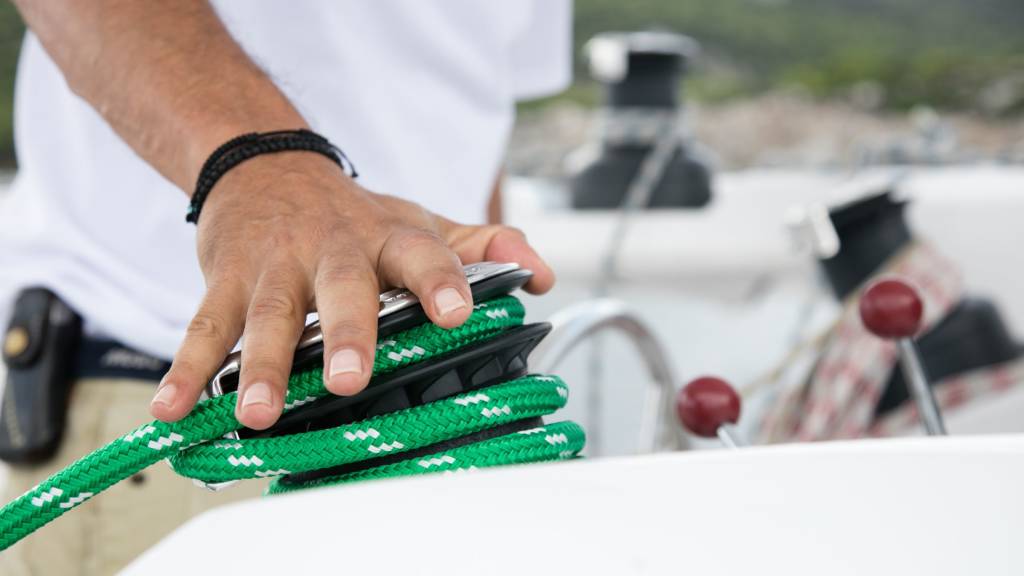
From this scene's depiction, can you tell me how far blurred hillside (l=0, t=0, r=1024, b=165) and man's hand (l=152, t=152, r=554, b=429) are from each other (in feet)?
16.4

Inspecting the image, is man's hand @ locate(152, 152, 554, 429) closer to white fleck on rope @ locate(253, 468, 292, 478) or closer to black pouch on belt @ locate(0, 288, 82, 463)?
white fleck on rope @ locate(253, 468, 292, 478)

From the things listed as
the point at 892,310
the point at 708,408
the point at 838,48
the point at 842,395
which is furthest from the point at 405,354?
the point at 838,48

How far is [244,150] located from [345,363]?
→ 0.17 m

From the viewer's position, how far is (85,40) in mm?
596

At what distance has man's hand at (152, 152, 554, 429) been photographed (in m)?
0.39

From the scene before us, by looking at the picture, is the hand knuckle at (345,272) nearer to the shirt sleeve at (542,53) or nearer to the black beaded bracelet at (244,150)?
the black beaded bracelet at (244,150)

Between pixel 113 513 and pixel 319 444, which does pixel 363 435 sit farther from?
pixel 113 513

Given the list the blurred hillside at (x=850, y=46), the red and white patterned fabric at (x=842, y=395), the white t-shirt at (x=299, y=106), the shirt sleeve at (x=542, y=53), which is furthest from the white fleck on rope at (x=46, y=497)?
the blurred hillside at (x=850, y=46)

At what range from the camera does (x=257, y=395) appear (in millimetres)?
384

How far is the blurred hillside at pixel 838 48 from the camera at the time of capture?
660 centimetres

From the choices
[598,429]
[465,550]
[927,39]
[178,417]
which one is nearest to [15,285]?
[178,417]

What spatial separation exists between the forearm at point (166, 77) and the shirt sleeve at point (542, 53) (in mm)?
535

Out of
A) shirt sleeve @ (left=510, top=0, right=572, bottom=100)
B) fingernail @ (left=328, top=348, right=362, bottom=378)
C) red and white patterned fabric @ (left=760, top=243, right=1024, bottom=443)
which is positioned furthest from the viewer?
red and white patterned fabric @ (left=760, top=243, right=1024, bottom=443)

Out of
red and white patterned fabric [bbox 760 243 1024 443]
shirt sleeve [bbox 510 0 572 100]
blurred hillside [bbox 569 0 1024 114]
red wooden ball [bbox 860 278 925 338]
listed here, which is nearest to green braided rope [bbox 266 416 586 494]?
red wooden ball [bbox 860 278 925 338]
